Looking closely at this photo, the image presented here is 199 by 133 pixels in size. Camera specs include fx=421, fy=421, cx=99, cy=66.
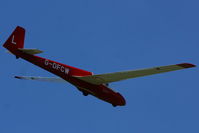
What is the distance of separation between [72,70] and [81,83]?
1.24 metres

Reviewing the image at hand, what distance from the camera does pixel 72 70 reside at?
108 ft

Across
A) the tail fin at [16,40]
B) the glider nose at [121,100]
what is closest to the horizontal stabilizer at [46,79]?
the tail fin at [16,40]

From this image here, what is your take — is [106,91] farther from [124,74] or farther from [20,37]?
[20,37]

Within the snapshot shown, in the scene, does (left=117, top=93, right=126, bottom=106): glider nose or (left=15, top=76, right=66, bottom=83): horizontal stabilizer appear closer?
(left=117, top=93, right=126, bottom=106): glider nose

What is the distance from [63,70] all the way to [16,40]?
444 centimetres

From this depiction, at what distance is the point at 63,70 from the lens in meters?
32.8

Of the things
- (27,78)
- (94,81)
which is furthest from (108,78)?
(27,78)

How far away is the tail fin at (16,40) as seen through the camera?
108 feet

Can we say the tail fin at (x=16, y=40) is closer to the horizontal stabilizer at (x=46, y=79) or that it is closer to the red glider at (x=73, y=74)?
the red glider at (x=73, y=74)

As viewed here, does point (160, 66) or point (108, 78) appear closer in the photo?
point (160, 66)

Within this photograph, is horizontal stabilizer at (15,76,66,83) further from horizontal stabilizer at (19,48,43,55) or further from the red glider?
horizontal stabilizer at (19,48,43,55)

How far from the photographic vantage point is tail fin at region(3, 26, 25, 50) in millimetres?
33000

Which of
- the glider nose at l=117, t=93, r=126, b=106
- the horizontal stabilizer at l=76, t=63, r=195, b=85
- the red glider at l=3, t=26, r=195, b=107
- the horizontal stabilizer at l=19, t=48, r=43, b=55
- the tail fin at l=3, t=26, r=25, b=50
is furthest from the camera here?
the glider nose at l=117, t=93, r=126, b=106

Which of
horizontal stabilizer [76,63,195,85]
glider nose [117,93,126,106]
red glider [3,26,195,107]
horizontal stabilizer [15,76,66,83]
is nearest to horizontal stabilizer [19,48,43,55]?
red glider [3,26,195,107]
